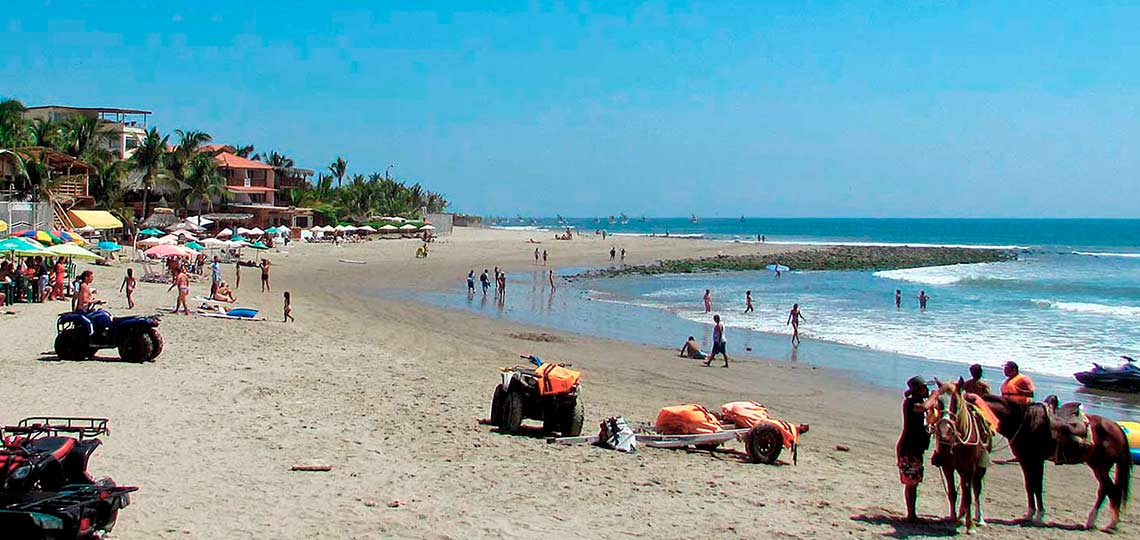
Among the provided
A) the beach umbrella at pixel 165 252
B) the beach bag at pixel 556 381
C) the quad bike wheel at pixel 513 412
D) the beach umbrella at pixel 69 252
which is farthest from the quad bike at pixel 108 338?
the beach umbrella at pixel 165 252

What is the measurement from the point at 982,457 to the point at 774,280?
4572 centimetres

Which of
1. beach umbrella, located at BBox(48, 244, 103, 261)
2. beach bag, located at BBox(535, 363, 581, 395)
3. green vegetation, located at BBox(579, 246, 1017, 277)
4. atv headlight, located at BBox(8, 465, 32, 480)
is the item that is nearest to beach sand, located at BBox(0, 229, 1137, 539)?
beach bag, located at BBox(535, 363, 581, 395)

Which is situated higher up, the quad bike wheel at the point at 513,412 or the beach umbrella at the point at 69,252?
the beach umbrella at the point at 69,252

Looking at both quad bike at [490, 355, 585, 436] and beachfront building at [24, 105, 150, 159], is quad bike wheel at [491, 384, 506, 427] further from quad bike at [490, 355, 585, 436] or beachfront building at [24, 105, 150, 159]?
beachfront building at [24, 105, 150, 159]

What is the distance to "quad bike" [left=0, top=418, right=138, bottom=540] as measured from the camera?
5.74 metres

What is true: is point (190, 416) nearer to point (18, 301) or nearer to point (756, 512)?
point (756, 512)

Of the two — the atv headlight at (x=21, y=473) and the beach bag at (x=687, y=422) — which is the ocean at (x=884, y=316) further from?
the atv headlight at (x=21, y=473)

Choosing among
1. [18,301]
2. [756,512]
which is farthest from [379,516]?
[18,301]

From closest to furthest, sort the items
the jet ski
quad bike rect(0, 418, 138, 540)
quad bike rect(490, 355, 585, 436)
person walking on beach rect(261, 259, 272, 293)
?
quad bike rect(0, 418, 138, 540) → quad bike rect(490, 355, 585, 436) → the jet ski → person walking on beach rect(261, 259, 272, 293)

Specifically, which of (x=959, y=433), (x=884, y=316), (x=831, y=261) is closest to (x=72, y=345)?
(x=959, y=433)

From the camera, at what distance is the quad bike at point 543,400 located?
36.1 ft

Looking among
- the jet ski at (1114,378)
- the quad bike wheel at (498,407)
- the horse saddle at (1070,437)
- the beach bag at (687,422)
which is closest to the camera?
the horse saddle at (1070,437)

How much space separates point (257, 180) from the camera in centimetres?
7388

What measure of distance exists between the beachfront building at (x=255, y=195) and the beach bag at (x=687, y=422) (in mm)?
Answer: 59899
